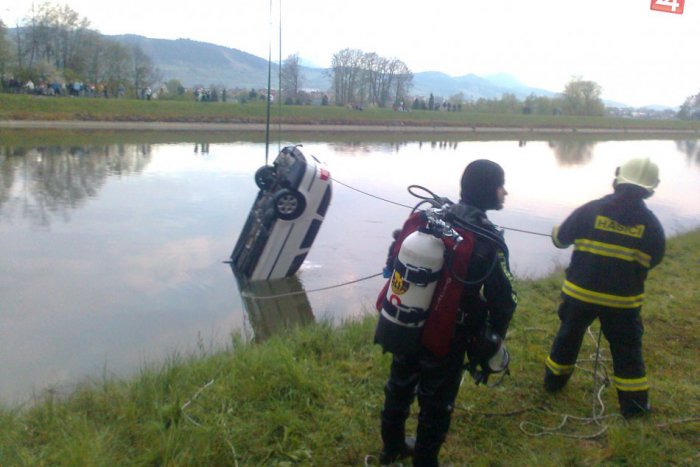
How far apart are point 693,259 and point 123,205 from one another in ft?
31.7

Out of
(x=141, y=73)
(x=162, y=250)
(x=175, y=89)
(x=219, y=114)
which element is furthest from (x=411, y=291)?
(x=141, y=73)

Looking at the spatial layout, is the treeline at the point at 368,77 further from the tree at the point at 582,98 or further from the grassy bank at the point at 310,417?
the grassy bank at the point at 310,417

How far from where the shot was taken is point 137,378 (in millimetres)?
4430

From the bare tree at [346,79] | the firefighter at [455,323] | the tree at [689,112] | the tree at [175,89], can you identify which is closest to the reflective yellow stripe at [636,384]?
the firefighter at [455,323]

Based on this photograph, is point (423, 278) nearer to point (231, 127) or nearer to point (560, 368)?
point (560, 368)

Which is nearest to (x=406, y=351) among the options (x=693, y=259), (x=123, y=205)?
(x=693, y=259)

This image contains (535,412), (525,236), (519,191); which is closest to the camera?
(535,412)

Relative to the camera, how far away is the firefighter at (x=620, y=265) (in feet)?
13.4

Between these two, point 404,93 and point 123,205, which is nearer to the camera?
point 123,205

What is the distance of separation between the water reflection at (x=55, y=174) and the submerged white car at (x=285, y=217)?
4039 mm

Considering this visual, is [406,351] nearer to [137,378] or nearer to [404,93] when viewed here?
[137,378]

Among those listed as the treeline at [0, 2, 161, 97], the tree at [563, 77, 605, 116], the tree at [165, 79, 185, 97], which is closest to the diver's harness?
the tree at [165, 79, 185, 97]

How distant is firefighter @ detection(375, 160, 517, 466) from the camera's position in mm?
3027

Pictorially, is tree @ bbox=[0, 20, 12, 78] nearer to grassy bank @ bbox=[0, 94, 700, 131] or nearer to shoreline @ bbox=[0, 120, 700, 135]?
grassy bank @ bbox=[0, 94, 700, 131]
